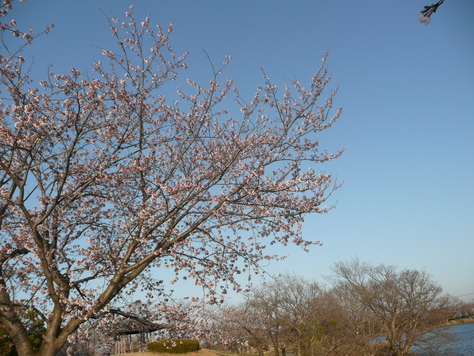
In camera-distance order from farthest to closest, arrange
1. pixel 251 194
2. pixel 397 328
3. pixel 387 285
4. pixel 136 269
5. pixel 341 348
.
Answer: pixel 387 285 < pixel 397 328 < pixel 341 348 < pixel 251 194 < pixel 136 269

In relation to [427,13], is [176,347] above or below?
below

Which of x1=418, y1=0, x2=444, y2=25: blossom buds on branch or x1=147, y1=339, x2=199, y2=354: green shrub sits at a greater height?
x1=418, y1=0, x2=444, y2=25: blossom buds on branch

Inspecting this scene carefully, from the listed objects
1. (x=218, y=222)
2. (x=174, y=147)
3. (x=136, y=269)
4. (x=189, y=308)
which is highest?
(x=174, y=147)

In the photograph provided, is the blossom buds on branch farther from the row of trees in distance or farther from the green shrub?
the green shrub

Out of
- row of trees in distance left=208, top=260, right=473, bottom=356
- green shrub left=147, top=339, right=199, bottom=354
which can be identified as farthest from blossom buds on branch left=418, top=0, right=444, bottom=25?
green shrub left=147, top=339, right=199, bottom=354

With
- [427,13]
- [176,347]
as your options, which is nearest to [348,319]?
[176,347]

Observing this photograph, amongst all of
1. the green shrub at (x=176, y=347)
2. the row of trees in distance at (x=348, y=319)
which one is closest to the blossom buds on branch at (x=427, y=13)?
the row of trees in distance at (x=348, y=319)

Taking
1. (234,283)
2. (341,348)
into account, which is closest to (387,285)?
(341,348)

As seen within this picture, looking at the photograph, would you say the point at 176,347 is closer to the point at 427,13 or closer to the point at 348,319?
the point at 348,319

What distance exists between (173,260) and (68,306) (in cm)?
228

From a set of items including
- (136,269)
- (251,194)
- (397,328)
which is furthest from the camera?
(397,328)

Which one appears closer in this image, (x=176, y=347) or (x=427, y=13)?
(x=427, y=13)

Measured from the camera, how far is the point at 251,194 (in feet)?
25.2

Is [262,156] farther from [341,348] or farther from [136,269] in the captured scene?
[341,348]
